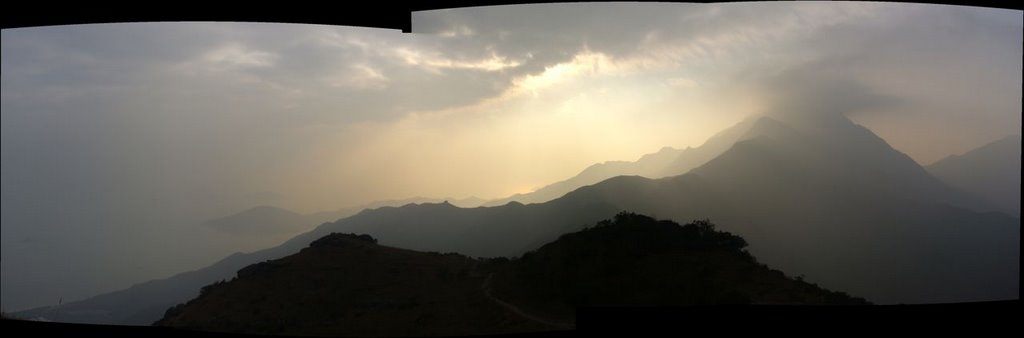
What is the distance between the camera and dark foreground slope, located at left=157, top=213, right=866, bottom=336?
26.5 meters

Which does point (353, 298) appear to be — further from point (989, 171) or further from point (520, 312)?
point (989, 171)

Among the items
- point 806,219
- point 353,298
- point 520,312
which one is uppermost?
point 806,219

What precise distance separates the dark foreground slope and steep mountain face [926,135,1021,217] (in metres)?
13.8

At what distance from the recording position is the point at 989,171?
119 ft

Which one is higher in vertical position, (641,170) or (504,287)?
(641,170)

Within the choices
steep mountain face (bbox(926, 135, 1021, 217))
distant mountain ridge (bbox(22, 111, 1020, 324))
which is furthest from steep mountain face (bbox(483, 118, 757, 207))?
steep mountain face (bbox(926, 135, 1021, 217))

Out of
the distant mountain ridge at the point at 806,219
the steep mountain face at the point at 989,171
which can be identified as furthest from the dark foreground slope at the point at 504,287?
the steep mountain face at the point at 989,171

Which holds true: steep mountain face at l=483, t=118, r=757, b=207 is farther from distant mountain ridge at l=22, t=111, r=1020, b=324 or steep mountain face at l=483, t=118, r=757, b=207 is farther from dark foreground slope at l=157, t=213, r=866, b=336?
dark foreground slope at l=157, t=213, r=866, b=336

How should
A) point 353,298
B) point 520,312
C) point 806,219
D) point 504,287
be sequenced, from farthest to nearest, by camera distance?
point 806,219 → point 353,298 → point 504,287 → point 520,312

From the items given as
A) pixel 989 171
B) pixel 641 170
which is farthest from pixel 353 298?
pixel 989 171

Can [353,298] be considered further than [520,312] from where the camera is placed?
Yes

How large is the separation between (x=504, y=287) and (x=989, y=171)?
29.4 metres

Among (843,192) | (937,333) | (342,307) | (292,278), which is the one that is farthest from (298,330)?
(843,192)

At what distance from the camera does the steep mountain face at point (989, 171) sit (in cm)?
3484
